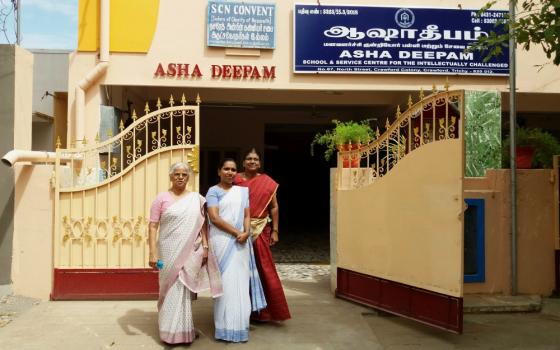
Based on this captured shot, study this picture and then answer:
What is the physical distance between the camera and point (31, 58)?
6398 millimetres

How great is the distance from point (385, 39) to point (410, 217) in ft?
13.1

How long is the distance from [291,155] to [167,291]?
597 inches

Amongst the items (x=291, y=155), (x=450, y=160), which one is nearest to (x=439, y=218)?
(x=450, y=160)

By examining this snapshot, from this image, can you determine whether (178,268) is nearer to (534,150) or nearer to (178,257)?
(178,257)

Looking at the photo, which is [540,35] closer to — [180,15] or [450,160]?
[450,160]

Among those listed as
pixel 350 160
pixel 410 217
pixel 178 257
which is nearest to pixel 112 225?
pixel 178 257

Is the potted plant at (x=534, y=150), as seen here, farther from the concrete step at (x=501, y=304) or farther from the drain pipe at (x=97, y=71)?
the drain pipe at (x=97, y=71)

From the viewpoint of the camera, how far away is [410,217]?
16.7ft

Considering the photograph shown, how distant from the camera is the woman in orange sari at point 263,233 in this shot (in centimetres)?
503

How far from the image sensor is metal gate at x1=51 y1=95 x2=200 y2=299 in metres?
5.86

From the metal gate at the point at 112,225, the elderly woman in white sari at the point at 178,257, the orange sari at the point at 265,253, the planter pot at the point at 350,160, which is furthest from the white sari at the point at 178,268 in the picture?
the planter pot at the point at 350,160

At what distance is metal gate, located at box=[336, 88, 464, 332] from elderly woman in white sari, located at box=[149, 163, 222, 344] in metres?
1.82

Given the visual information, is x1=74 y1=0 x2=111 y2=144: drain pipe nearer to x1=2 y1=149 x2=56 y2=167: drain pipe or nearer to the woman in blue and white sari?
x1=2 y1=149 x2=56 y2=167: drain pipe

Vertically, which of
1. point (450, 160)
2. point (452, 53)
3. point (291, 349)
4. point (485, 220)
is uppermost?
point (452, 53)
